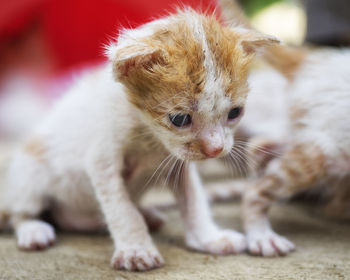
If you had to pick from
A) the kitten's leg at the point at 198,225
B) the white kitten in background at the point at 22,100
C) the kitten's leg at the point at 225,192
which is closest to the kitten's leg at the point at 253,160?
the kitten's leg at the point at 225,192

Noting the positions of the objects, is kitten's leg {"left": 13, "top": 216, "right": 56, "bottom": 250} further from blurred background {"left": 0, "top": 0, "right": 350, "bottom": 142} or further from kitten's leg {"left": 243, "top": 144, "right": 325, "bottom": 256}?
blurred background {"left": 0, "top": 0, "right": 350, "bottom": 142}

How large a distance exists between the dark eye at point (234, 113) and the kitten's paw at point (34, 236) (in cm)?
98

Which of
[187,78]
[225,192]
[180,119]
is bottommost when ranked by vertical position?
[225,192]

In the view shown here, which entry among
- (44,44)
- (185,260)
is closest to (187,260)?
(185,260)

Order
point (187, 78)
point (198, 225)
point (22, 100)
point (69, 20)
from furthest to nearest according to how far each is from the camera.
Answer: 1. point (22, 100)
2. point (69, 20)
3. point (198, 225)
4. point (187, 78)

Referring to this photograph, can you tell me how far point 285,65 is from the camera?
2.26 meters

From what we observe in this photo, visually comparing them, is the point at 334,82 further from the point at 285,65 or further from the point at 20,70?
the point at 20,70

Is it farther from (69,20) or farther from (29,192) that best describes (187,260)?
(69,20)

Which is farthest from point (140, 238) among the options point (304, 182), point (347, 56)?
point (347, 56)

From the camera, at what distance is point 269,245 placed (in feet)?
5.61

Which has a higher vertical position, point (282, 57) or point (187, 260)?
point (282, 57)

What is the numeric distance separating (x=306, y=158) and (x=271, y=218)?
0.45 meters

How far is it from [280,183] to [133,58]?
94 cm

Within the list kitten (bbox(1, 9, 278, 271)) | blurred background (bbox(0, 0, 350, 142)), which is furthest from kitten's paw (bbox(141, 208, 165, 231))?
blurred background (bbox(0, 0, 350, 142))
